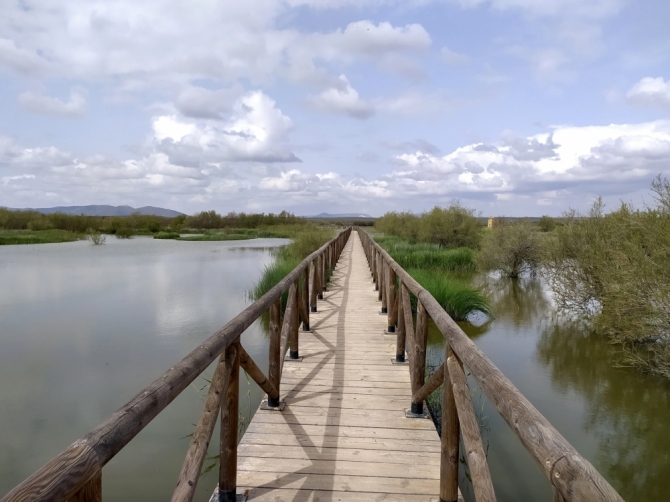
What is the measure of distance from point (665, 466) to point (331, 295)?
619cm

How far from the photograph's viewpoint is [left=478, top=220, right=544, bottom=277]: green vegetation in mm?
15570

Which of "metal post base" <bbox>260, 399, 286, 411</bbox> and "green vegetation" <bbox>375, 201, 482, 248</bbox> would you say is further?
"green vegetation" <bbox>375, 201, 482, 248</bbox>

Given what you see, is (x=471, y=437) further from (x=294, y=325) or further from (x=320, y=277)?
(x=320, y=277)

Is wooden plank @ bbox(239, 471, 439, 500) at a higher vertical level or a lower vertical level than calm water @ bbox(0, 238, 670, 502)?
higher

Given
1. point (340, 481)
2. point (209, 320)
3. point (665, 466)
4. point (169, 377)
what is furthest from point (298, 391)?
point (209, 320)

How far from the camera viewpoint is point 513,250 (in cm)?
1591

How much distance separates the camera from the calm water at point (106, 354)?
14.4 ft

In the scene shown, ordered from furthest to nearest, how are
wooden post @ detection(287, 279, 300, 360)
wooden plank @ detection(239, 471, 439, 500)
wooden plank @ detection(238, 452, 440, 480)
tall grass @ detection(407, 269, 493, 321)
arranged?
tall grass @ detection(407, 269, 493, 321) → wooden post @ detection(287, 279, 300, 360) → wooden plank @ detection(238, 452, 440, 480) → wooden plank @ detection(239, 471, 439, 500)

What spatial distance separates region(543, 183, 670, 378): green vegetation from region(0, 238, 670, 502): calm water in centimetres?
47

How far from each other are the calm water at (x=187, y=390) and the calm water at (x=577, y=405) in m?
0.02

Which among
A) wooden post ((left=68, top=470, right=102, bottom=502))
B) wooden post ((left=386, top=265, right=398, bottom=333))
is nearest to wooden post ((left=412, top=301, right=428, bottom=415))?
wooden post ((left=386, top=265, right=398, bottom=333))

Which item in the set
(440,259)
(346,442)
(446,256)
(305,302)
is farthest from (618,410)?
(446,256)

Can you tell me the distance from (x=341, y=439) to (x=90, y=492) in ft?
7.28

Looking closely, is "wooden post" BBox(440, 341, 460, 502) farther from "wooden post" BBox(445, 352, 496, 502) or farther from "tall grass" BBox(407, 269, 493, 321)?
"tall grass" BBox(407, 269, 493, 321)
